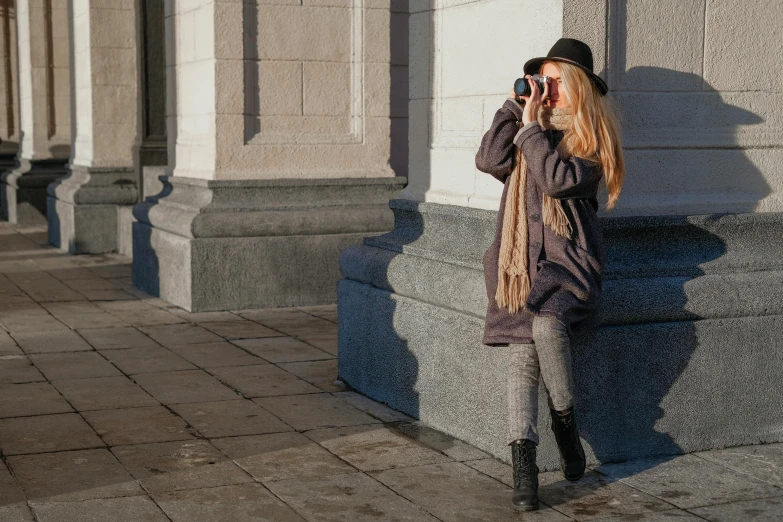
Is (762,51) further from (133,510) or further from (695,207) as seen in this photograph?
(133,510)

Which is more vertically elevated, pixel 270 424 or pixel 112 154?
pixel 112 154

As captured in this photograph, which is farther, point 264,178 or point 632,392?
point 264,178

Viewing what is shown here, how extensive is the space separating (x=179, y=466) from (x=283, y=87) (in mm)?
4952

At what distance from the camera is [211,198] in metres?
9.06

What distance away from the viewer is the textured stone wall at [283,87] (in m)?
9.09

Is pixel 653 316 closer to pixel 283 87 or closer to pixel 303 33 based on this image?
pixel 283 87

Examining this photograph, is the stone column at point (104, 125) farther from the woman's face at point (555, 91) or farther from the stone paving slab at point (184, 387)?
the woman's face at point (555, 91)

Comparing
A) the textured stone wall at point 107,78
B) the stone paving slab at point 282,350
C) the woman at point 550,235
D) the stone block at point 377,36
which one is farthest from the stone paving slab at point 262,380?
the textured stone wall at point 107,78

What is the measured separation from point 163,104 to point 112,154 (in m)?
0.88

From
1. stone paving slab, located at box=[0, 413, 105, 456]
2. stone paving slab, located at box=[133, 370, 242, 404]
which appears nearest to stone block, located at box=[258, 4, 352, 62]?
stone paving slab, located at box=[133, 370, 242, 404]

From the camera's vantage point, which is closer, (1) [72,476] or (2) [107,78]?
(1) [72,476]

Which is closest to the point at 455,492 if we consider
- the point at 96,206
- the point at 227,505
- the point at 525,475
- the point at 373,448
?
the point at 525,475

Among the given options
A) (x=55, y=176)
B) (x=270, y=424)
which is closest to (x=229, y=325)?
(x=270, y=424)

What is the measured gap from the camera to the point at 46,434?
5.41 m
